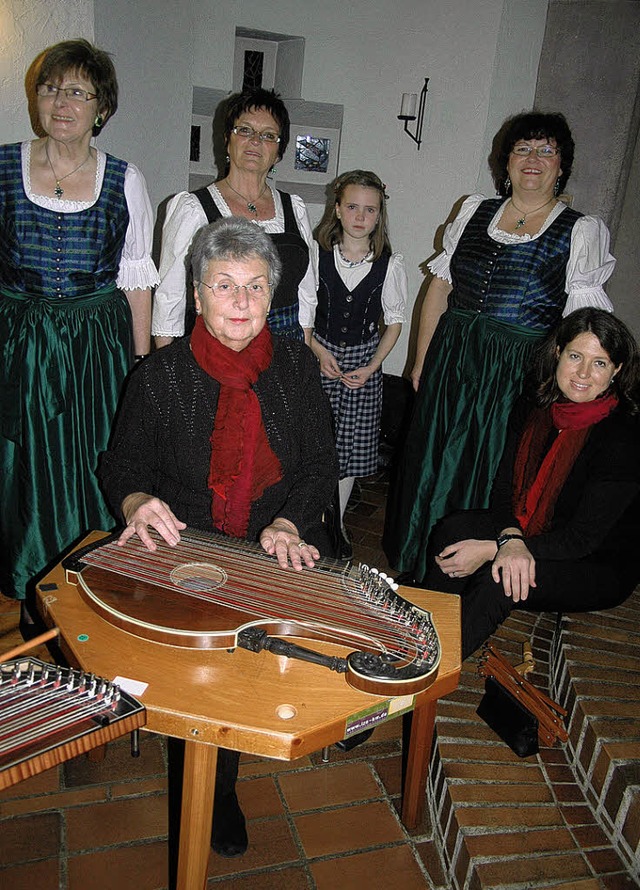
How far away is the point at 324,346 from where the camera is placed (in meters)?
2.83

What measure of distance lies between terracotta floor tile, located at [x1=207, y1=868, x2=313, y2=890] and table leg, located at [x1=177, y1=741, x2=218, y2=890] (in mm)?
332

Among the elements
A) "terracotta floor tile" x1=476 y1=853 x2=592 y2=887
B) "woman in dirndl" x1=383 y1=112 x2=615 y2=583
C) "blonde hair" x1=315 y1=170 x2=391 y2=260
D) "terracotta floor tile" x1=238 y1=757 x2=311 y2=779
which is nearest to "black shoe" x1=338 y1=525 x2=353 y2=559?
"woman in dirndl" x1=383 y1=112 x2=615 y2=583

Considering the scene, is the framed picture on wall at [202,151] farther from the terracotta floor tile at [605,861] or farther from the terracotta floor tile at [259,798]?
the terracotta floor tile at [605,861]

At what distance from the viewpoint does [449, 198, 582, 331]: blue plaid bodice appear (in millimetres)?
2273

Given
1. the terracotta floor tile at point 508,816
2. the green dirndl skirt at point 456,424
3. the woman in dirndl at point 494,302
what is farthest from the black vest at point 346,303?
the terracotta floor tile at point 508,816

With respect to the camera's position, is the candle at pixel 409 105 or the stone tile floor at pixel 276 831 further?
the candle at pixel 409 105

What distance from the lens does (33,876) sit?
1.55 metres

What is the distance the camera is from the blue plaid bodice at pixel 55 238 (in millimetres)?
2016

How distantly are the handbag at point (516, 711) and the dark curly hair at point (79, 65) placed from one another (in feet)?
5.91

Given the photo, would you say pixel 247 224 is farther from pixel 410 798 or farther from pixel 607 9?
pixel 607 9

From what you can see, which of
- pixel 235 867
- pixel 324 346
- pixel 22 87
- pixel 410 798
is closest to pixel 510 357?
pixel 324 346

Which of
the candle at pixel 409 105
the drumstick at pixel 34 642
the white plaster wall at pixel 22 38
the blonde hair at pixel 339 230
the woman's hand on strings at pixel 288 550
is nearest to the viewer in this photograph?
the drumstick at pixel 34 642

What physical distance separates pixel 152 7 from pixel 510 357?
7.70ft

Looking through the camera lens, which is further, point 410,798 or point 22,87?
point 22,87
